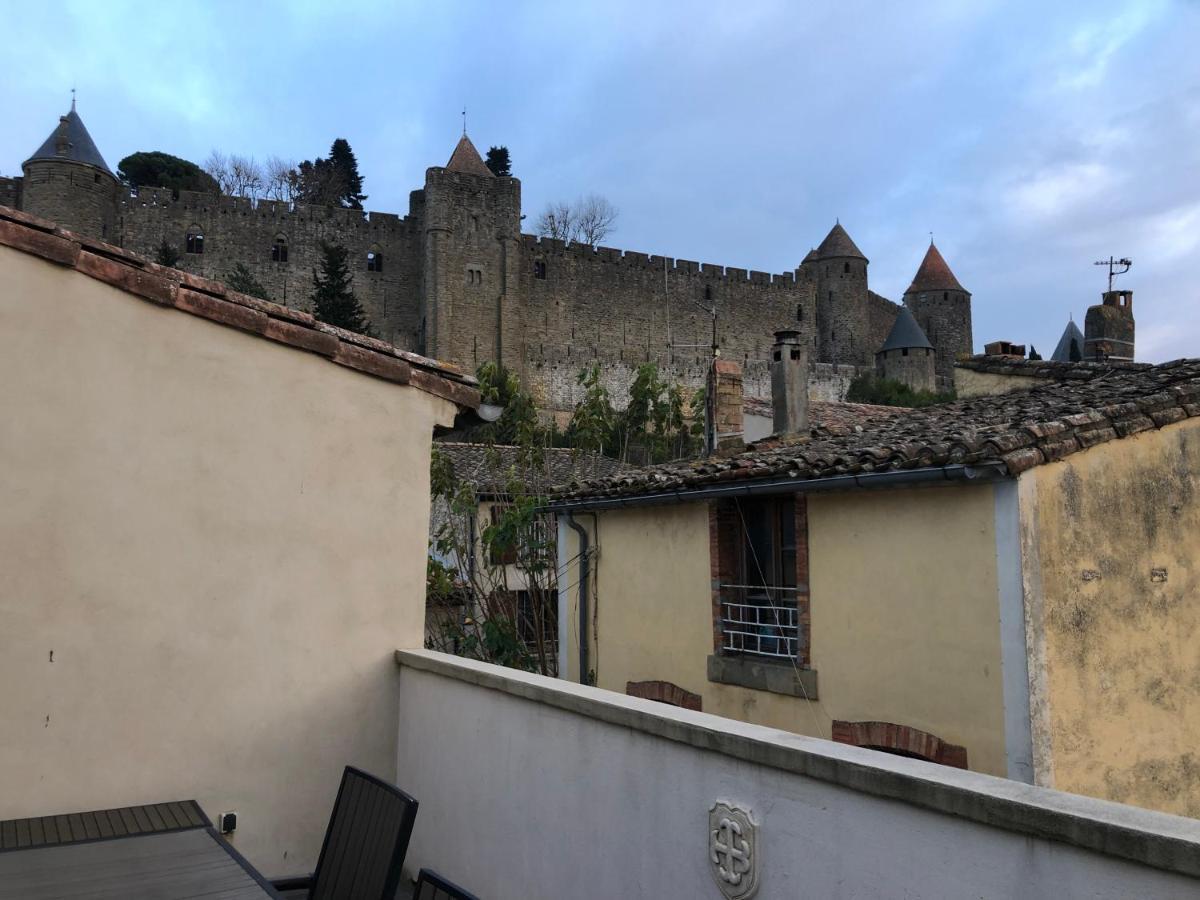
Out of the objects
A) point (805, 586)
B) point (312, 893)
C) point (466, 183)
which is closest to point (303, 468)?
point (312, 893)

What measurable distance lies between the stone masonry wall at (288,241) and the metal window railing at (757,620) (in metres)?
37.7

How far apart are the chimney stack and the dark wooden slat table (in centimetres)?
852

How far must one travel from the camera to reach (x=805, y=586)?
25.4 feet

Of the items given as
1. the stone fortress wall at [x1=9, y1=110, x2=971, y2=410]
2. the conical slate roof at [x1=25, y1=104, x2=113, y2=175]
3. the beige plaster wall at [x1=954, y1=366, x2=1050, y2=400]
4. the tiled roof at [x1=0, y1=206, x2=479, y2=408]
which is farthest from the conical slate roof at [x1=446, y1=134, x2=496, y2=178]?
the tiled roof at [x1=0, y1=206, x2=479, y2=408]

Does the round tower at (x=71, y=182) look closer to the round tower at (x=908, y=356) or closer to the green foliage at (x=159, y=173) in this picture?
A: the green foliage at (x=159, y=173)

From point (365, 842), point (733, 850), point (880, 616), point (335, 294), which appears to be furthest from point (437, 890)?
point (335, 294)

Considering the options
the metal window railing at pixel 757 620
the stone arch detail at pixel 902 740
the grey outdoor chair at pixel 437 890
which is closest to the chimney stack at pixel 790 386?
the metal window railing at pixel 757 620

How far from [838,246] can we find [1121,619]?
54.9 meters

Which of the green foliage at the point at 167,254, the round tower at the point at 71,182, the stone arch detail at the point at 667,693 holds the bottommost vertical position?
the stone arch detail at the point at 667,693

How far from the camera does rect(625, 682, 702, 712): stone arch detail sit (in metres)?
8.85

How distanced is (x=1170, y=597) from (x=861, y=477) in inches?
91.8

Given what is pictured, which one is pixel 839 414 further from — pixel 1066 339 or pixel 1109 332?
pixel 1066 339

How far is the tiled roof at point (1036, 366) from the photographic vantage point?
428 inches

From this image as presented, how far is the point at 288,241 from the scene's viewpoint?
4403cm
